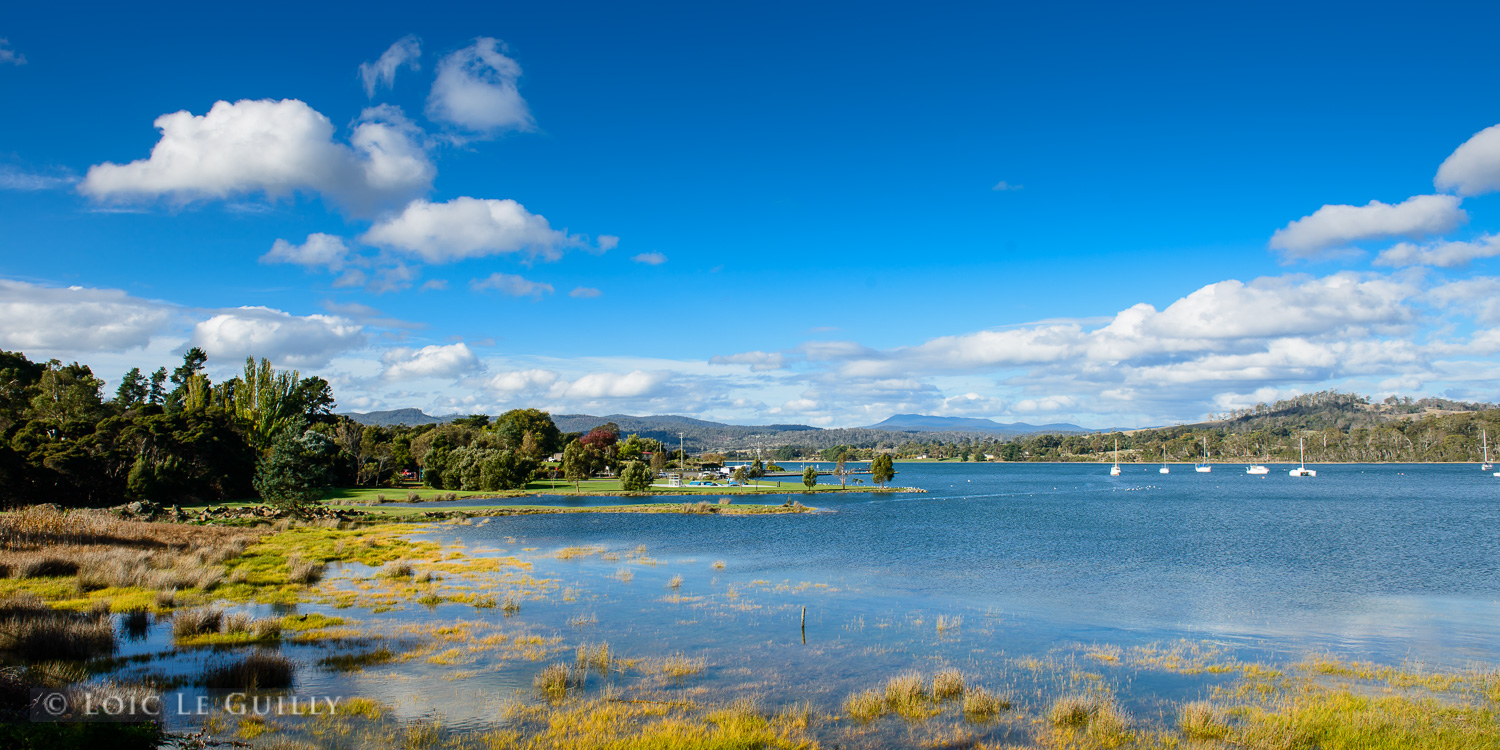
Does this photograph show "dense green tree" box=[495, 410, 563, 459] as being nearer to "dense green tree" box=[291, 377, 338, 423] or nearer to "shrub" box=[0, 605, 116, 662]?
"dense green tree" box=[291, 377, 338, 423]

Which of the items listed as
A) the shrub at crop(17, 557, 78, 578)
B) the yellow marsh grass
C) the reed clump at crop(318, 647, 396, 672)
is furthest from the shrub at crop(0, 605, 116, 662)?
the yellow marsh grass

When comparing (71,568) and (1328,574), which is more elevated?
(71,568)

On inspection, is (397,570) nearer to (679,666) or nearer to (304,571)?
(304,571)

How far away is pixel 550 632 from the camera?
2472 cm

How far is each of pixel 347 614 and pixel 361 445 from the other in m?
101

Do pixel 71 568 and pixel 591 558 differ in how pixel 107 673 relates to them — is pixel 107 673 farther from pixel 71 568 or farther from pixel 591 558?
pixel 591 558

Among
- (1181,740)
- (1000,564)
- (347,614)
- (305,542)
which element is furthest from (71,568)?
(1000,564)

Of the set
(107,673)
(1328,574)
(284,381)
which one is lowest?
(1328,574)

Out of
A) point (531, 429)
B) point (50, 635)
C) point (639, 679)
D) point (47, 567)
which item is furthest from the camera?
point (531, 429)

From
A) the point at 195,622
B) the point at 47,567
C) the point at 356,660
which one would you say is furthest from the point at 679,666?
the point at 47,567

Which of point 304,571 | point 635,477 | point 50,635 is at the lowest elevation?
point 635,477

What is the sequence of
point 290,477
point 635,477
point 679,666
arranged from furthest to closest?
point 635,477 → point 290,477 → point 679,666

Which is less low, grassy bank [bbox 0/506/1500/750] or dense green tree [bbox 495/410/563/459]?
dense green tree [bbox 495/410/563/459]

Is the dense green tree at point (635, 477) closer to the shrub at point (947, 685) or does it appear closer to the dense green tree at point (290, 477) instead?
the dense green tree at point (290, 477)
